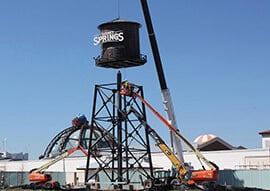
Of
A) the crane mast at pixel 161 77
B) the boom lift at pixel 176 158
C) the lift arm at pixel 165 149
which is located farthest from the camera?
the crane mast at pixel 161 77

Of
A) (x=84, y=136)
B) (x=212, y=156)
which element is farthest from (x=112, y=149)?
(x=84, y=136)

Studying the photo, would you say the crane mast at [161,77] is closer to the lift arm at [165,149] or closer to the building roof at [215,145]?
the lift arm at [165,149]

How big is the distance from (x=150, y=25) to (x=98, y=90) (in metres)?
8.95

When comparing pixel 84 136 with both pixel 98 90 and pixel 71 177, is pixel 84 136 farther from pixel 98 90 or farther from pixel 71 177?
pixel 98 90

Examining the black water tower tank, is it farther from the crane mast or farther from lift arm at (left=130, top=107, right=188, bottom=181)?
lift arm at (left=130, top=107, right=188, bottom=181)

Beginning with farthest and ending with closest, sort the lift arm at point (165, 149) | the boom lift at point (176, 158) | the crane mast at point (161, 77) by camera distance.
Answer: the crane mast at point (161, 77), the lift arm at point (165, 149), the boom lift at point (176, 158)

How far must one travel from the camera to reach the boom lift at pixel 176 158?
2158 inches

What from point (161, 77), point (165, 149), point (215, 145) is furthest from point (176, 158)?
point (215, 145)

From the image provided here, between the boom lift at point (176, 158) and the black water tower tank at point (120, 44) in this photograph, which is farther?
the black water tower tank at point (120, 44)

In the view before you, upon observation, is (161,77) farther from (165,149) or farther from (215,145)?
(215,145)

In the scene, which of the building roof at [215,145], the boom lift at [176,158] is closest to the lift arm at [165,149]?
the boom lift at [176,158]

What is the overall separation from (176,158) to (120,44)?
43.0ft

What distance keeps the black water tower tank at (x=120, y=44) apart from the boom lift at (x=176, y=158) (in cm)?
292

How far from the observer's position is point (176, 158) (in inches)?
2344
